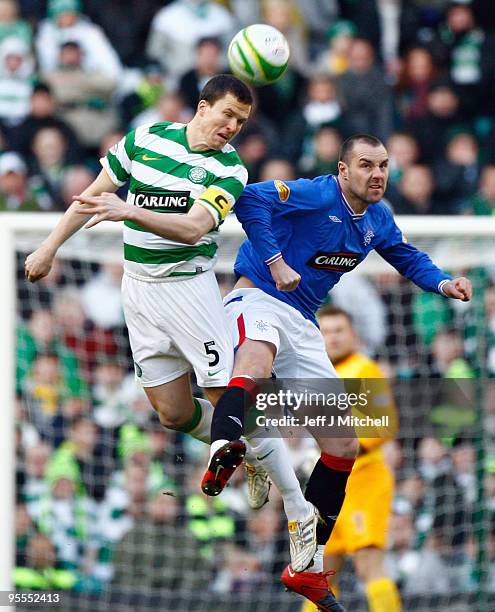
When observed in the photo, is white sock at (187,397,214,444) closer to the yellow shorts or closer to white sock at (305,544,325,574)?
white sock at (305,544,325,574)

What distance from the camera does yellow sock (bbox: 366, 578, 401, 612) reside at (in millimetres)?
9453

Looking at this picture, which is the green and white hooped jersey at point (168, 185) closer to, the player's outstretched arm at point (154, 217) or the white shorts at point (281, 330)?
the player's outstretched arm at point (154, 217)

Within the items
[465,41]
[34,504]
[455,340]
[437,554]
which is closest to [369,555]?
[437,554]

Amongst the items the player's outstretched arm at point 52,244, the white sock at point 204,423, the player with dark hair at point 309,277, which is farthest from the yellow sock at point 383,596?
the player's outstretched arm at point 52,244

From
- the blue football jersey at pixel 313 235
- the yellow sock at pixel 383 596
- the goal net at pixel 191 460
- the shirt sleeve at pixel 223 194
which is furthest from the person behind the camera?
the goal net at pixel 191 460

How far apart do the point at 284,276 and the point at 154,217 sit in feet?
2.44

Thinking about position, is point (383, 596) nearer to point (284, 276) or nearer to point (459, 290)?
point (459, 290)

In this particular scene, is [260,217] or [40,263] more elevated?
[260,217]

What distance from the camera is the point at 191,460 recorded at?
34.2ft

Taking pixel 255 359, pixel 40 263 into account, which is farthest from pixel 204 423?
pixel 40 263

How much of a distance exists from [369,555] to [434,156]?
4369 millimetres

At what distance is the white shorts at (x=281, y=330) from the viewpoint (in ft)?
23.3

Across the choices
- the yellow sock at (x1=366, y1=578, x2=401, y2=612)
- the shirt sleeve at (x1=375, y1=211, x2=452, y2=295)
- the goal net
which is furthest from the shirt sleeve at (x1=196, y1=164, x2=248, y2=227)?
the yellow sock at (x1=366, y1=578, x2=401, y2=612)

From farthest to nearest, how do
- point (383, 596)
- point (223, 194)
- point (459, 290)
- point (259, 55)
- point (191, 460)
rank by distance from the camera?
point (191, 460)
point (383, 596)
point (459, 290)
point (259, 55)
point (223, 194)
